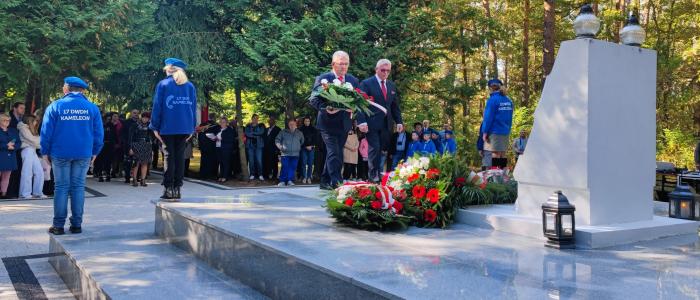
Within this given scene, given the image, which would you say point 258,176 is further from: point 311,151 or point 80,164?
point 80,164

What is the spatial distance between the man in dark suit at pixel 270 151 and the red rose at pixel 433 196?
1191 centimetres

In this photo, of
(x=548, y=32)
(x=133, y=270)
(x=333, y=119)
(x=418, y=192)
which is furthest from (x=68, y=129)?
(x=548, y=32)

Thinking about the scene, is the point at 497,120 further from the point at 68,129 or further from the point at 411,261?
the point at 68,129

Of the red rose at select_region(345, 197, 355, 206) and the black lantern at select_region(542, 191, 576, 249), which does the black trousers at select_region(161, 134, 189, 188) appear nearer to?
the red rose at select_region(345, 197, 355, 206)

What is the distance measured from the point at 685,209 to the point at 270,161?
1307 cm

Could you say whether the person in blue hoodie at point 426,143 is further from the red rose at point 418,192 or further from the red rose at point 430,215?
the red rose at point 430,215

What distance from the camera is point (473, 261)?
3.98 metres

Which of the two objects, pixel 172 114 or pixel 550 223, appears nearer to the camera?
pixel 550 223

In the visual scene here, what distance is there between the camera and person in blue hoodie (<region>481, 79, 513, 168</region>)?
31.2ft

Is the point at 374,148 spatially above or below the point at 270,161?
above

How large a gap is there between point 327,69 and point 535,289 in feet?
42.0

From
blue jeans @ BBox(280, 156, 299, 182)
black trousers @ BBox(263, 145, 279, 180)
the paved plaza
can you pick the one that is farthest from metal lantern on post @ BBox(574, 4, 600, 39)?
black trousers @ BBox(263, 145, 279, 180)

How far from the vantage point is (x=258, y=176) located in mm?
17359

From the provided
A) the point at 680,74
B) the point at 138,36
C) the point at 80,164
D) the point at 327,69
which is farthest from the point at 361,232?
the point at 680,74
